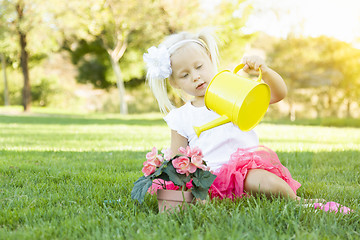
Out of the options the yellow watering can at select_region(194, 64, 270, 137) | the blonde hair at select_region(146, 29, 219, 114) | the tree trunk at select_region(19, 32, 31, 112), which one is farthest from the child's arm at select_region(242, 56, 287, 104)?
the tree trunk at select_region(19, 32, 31, 112)

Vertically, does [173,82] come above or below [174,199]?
above

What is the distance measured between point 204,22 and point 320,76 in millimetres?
8257

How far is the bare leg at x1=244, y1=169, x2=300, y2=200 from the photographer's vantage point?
6.49ft

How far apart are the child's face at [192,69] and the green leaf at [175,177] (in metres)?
0.67

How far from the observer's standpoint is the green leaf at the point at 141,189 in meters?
1.80

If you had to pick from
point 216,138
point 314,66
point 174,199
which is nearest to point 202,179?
point 174,199

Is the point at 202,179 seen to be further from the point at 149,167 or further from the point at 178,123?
the point at 178,123

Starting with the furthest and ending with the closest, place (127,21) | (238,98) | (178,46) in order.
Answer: (127,21) < (178,46) < (238,98)

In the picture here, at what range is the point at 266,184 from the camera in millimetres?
1990

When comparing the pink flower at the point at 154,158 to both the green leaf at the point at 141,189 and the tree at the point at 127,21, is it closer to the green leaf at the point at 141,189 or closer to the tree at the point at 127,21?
the green leaf at the point at 141,189

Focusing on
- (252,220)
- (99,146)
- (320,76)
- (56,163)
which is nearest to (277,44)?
(320,76)

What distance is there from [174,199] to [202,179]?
Answer: 169 millimetres

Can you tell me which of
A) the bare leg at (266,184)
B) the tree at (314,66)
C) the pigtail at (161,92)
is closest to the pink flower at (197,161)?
the bare leg at (266,184)

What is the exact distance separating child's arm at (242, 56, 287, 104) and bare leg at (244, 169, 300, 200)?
51cm
